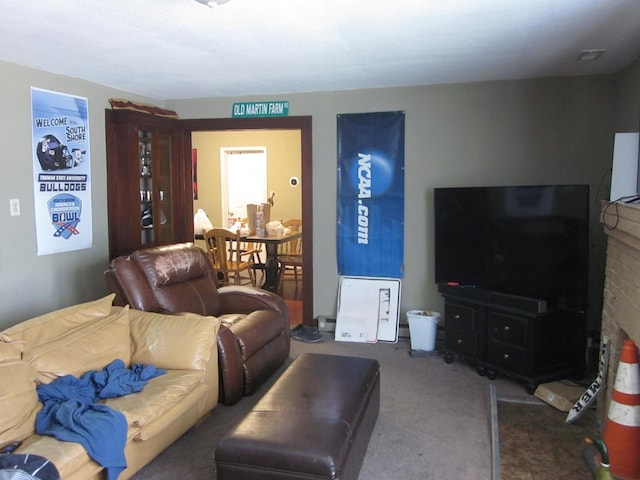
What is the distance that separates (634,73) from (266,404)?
340 centimetres

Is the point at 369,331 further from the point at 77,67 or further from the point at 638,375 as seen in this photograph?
the point at 77,67

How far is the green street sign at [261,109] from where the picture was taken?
4.77 meters

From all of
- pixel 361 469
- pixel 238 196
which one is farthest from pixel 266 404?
pixel 238 196

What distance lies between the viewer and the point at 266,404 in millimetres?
2352

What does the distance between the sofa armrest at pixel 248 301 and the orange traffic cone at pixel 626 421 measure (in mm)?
2245

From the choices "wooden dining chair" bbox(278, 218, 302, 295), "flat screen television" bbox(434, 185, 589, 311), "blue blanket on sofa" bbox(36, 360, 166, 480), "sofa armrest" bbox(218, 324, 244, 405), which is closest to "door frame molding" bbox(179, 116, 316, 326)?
"flat screen television" bbox(434, 185, 589, 311)

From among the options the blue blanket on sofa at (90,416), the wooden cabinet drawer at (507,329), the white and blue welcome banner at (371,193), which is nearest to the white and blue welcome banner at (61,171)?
the blue blanket on sofa at (90,416)

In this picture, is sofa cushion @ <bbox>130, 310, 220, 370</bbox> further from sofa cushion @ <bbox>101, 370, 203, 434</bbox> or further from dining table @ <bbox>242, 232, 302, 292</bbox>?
dining table @ <bbox>242, 232, 302, 292</bbox>

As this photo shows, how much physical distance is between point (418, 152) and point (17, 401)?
11.8 feet

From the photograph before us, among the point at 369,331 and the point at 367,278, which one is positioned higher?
the point at 367,278

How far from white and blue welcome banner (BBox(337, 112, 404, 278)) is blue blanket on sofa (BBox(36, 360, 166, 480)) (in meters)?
2.66

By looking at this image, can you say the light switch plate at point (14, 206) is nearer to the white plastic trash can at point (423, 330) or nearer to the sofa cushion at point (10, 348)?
the sofa cushion at point (10, 348)

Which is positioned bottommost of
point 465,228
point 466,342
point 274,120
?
point 466,342

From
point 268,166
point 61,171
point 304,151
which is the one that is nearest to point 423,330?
point 304,151
